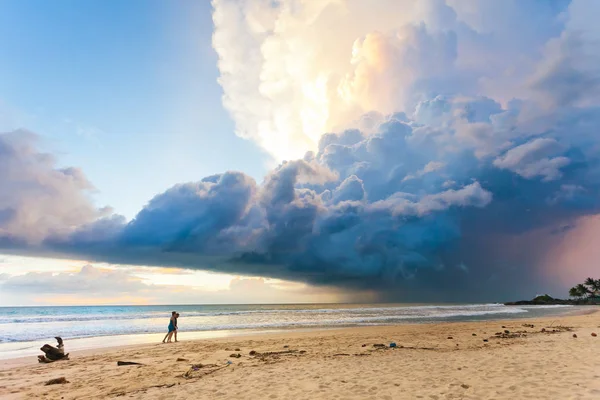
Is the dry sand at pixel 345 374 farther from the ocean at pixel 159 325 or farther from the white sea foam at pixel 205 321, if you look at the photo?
the white sea foam at pixel 205 321

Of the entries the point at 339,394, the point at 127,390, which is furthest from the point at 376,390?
the point at 127,390

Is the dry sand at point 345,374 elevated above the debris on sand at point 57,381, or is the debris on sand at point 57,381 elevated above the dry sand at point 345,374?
the dry sand at point 345,374

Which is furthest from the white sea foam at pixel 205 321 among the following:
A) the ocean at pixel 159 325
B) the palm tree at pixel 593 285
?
the palm tree at pixel 593 285

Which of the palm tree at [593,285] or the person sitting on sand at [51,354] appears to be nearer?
the person sitting on sand at [51,354]

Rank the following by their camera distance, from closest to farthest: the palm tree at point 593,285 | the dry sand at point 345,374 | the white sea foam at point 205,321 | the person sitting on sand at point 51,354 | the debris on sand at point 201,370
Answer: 1. the dry sand at point 345,374
2. the debris on sand at point 201,370
3. the person sitting on sand at point 51,354
4. the white sea foam at point 205,321
5. the palm tree at point 593,285

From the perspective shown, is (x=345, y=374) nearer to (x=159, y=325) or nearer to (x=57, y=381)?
(x=57, y=381)

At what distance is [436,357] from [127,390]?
1153cm

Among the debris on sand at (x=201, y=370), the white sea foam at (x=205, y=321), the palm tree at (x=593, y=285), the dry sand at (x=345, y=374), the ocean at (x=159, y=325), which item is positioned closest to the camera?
the dry sand at (x=345, y=374)

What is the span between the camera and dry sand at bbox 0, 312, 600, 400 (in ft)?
31.0

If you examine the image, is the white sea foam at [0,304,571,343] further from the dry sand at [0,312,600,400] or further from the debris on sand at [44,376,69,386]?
the debris on sand at [44,376,69,386]

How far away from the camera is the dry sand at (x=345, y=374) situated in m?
9.45

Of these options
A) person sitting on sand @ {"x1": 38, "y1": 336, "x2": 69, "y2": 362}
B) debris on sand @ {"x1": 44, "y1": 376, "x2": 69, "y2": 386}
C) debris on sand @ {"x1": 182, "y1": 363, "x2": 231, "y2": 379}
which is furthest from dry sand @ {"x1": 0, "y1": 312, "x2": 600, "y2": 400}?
person sitting on sand @ {"x1": 38, "y1": 336, "x2": 69, "y2": 362}

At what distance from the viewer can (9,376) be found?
14180 millimetres

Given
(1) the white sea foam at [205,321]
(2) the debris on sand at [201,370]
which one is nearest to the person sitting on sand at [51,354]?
(2) the debris on sand at [201,370]
